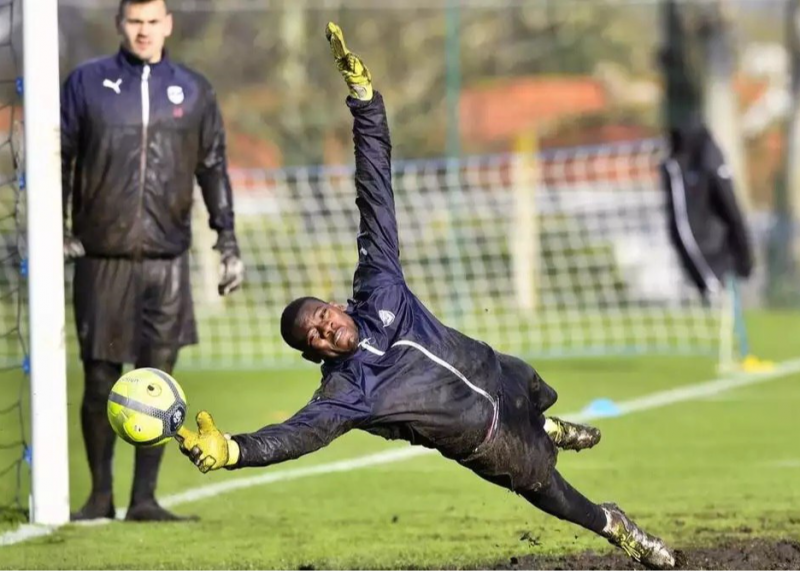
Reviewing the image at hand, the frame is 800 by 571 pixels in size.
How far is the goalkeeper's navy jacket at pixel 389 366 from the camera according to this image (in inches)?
254

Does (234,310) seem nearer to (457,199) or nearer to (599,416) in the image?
(457,199)

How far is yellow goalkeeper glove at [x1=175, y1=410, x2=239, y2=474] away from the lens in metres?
5.78

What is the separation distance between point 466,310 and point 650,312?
295cm

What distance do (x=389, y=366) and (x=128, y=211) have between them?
9.53ft

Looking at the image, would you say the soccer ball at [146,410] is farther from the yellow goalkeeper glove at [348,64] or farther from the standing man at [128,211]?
the standing man at [128,211]

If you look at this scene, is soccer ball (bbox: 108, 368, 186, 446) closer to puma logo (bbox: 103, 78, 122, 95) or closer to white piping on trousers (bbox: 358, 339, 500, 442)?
white piping on trousers (bbox: 358, 339, 500, 442)

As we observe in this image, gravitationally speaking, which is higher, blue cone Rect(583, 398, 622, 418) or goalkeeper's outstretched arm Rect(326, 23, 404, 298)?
goalkeeper's outstretched arm Rect(326, 23, 404, 298)

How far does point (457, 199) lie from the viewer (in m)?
20.1

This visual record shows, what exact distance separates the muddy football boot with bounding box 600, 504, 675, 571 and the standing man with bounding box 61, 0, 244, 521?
2849 mm

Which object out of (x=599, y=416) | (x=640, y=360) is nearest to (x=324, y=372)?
(x=599, y=416)

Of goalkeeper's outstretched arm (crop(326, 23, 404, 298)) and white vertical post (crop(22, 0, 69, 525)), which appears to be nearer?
goalkeeper's outstretched arm (crop(326, 23, 404, 298))

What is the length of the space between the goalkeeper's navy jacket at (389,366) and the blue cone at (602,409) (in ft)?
19.4

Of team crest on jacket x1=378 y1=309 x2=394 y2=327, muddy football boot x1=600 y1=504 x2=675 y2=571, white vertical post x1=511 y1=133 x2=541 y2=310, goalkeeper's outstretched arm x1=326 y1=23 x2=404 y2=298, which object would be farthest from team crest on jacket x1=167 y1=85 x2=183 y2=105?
white vertical post x1=511 y1=133 x2=541 y2=310

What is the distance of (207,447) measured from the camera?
5777 millimetres
